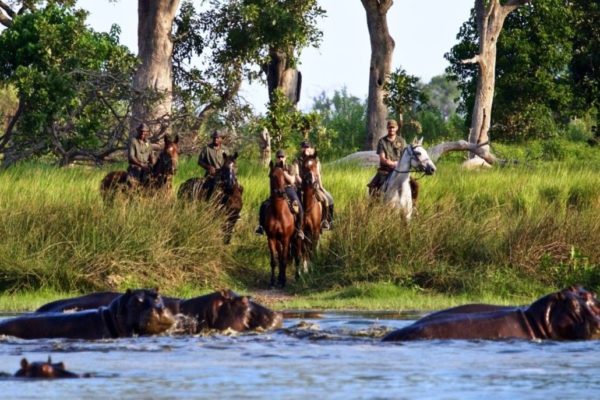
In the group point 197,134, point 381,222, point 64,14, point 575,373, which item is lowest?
point 575,373

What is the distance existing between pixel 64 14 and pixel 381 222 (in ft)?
45.0

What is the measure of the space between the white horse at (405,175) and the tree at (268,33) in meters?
12.2

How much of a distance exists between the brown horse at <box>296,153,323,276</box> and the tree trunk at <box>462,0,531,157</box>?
1569 centimetres

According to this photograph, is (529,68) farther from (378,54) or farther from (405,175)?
(405,175)

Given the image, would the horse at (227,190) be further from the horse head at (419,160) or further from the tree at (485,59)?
the tree at (485,59)

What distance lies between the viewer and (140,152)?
2184cm

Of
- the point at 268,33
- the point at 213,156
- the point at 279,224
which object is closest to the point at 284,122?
the point at 268,33

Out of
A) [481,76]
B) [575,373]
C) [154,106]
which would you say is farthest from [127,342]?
[481,76]

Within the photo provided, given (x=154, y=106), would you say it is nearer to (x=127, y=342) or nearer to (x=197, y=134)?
(x=197, y=134)

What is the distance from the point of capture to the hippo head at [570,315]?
1104 centimetres

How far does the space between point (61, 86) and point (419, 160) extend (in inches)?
391

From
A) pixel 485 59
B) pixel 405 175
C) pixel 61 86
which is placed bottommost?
pixel 405 175

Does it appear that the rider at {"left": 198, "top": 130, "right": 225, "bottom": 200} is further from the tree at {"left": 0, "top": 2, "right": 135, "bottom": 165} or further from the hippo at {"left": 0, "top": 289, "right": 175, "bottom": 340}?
the hippo at {"left": 0, "top": 289, "right": 175, "bottom": 340}

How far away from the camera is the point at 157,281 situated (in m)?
17.2
